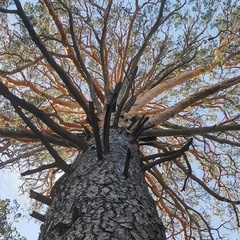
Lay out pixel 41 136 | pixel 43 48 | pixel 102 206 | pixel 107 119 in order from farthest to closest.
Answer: pixel 43 48, pixel 107 119, pixel 41 136, pixel 102 206

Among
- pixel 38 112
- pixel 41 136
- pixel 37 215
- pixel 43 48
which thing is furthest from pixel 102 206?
pixel 43 48

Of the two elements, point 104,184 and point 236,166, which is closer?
point 104,184

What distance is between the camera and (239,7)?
5.33 meters

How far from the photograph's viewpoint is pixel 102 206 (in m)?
1.78

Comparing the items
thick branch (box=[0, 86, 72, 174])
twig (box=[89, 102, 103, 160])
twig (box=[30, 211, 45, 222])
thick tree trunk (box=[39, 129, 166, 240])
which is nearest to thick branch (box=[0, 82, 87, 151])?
thick branch (box=[0, 86, 72, 174])

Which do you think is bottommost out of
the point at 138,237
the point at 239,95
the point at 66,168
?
the point at 138,237

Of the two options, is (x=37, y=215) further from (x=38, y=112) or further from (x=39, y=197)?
(x=38, y=112)

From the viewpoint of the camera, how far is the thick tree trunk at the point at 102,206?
1579 millimetres

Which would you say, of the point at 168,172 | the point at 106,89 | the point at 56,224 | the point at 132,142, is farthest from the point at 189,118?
the point at 56,224

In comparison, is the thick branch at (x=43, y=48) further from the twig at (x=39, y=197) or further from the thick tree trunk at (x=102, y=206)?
the twig at (x=39, y=197)

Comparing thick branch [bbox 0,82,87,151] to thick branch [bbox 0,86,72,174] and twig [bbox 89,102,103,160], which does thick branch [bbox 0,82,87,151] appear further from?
twig [bbox 89,102,103,160]

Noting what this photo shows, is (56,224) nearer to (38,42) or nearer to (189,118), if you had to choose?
(38,42)

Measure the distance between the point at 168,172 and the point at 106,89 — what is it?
2.52 m

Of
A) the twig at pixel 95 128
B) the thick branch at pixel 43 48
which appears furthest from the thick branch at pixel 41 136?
the thick branch at pixel 43 48
